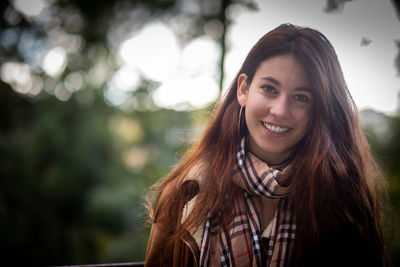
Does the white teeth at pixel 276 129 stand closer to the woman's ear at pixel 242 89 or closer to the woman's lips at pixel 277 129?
the woman's lips at pixel 277 129

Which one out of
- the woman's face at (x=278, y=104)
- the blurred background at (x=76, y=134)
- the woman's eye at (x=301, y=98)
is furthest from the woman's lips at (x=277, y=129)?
the blurred background at (x=76, y=134)

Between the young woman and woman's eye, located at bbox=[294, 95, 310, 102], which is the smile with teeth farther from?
woman's eye, located at bbox=[294, 95, 310, 102]

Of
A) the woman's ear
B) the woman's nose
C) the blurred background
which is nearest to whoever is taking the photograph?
the woman's nose

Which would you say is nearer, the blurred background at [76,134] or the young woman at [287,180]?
the young woman at [287,180]

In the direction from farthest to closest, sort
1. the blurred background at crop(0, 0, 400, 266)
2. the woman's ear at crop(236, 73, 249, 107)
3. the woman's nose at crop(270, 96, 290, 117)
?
the blurred background at crop(0, 0, 400, 266) < the woman's ear at crop(236, 73, 249, 107) < the woman's nose at crop(270, 96, 290, 117)

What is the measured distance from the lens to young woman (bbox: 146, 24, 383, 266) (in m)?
1.18

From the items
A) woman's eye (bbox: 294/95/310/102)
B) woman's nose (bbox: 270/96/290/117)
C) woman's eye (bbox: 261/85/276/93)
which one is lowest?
woman's nose (bbox: 270/96/290/117)

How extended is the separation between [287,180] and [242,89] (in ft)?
1.36

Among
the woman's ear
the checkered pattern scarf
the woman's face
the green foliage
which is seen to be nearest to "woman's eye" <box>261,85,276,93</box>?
the woman's face

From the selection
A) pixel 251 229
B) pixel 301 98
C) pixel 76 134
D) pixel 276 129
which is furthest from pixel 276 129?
pixel 76 134

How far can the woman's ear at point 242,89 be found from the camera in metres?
1.31

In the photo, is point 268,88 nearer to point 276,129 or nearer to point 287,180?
point 276,129

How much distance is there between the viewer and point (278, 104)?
3.81 feet

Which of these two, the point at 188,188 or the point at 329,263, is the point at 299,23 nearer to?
the point at 188,188
